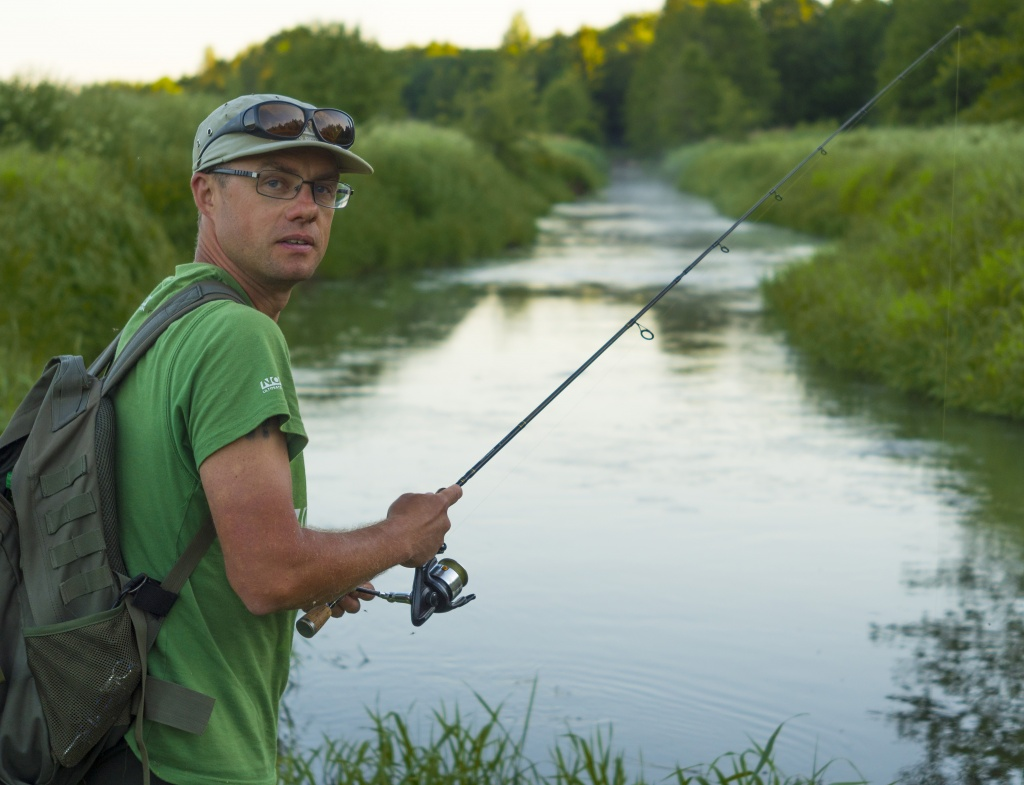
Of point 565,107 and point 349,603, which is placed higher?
point 565,107

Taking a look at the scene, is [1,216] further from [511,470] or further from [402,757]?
[402,757]

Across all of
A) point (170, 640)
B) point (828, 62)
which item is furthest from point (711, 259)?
point (828, 62)

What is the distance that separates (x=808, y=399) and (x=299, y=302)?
7520 mm

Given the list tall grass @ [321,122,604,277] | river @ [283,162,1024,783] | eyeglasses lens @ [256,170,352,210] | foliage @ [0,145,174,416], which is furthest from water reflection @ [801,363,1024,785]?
tall grass @ [321,122,604,277]

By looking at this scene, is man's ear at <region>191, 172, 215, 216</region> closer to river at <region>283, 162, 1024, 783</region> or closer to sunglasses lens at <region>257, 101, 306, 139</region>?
→ sunglasses lens at <region>257, 101, 306, 139</region>

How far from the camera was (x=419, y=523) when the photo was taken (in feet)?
6.93

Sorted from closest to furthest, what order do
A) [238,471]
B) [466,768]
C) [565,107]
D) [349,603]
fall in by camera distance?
[238,471] → [349,603] → [466,768] → [565,107]

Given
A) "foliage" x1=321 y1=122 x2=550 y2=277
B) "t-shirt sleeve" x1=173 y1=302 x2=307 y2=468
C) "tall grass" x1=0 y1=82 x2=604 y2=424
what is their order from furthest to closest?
"foliage" x1=321 y1=122 x2=550 y2=277
"tall grass" x1=0 y1=82 x2=604 y2=424
"t-shirt sleeve" x1=173 y1=302 x2=307 y2=468

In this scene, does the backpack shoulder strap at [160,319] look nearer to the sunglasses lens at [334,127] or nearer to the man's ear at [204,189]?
the man's ear at [204,189]

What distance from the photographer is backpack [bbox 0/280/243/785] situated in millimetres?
1879

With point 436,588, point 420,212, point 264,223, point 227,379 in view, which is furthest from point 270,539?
point 420,212

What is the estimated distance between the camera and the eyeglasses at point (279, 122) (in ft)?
6.72

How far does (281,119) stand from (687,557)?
4498mm

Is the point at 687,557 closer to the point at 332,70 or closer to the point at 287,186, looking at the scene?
the point at 287,186
